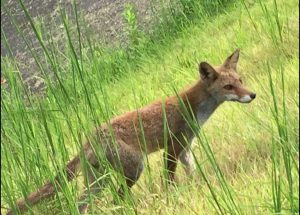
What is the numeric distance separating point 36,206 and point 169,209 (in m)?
0.84

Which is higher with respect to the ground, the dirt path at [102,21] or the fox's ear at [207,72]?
the dirt path at [102,21]

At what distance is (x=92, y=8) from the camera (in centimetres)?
945

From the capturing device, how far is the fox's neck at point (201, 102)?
532 centimetres

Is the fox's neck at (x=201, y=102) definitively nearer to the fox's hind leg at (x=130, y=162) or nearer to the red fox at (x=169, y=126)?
the red fox at (x=169, y=126)

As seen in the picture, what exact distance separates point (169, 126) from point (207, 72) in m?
0.64

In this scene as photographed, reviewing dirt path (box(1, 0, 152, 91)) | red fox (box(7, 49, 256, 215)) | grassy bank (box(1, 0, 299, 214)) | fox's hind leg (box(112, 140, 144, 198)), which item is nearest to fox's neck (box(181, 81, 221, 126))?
red fox (box(7, 49, 256, 215))

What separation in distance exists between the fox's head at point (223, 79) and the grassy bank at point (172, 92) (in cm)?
12

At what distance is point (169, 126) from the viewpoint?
4988 mm

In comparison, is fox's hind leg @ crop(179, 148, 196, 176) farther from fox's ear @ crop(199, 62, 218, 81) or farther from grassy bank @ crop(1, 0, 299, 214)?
fox's ear @ crop(199, 62, 218, 81)

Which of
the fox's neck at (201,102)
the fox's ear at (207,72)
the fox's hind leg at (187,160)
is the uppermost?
the fox's ear at (207,72)

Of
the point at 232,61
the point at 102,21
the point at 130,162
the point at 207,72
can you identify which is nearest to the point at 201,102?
the point at 207,72

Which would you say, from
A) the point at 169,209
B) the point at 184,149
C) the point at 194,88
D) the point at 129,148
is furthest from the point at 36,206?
the point at 194,88

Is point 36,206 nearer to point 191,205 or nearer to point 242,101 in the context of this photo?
point 191,205

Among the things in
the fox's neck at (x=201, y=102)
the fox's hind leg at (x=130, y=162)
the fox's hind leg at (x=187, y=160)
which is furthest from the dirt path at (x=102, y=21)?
the fox's hind leg at (x=130, y=162)
